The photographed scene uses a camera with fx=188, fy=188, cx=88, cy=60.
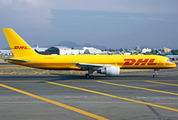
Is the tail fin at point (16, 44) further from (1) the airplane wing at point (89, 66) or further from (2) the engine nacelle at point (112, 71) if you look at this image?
(2) the engine nacelle at point (112, 71)

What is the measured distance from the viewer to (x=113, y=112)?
12234 mm

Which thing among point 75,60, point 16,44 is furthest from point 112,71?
point 16,44

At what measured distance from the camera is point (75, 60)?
1214 inches

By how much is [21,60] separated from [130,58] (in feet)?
57.9

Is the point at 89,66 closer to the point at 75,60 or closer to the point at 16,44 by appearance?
the point at 75,60

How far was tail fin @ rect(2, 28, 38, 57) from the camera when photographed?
30.9 meters

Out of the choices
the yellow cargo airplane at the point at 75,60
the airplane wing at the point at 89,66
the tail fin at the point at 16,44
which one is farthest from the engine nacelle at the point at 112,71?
the tail fin at the point at 16,44

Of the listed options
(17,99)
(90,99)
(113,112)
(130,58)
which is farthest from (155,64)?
(17,99)

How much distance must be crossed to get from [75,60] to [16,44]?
10218 mm

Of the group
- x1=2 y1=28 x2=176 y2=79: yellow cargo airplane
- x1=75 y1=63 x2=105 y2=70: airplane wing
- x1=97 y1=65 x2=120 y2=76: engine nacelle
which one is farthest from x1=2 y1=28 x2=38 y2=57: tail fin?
x1=97 y1=65 x2=120 y2=76: engine nacelle

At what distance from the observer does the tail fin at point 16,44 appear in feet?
101

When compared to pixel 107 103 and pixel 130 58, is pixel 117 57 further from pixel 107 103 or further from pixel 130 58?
pixel 107 103

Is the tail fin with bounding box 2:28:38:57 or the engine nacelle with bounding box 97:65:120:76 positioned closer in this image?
the engine nacelle with bounding box 97:65:120:76

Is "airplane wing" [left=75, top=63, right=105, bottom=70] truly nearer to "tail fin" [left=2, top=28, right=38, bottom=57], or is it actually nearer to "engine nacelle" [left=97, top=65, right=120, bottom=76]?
"engine nacelle" [left=97, top=65, right=120, bottom=76]
